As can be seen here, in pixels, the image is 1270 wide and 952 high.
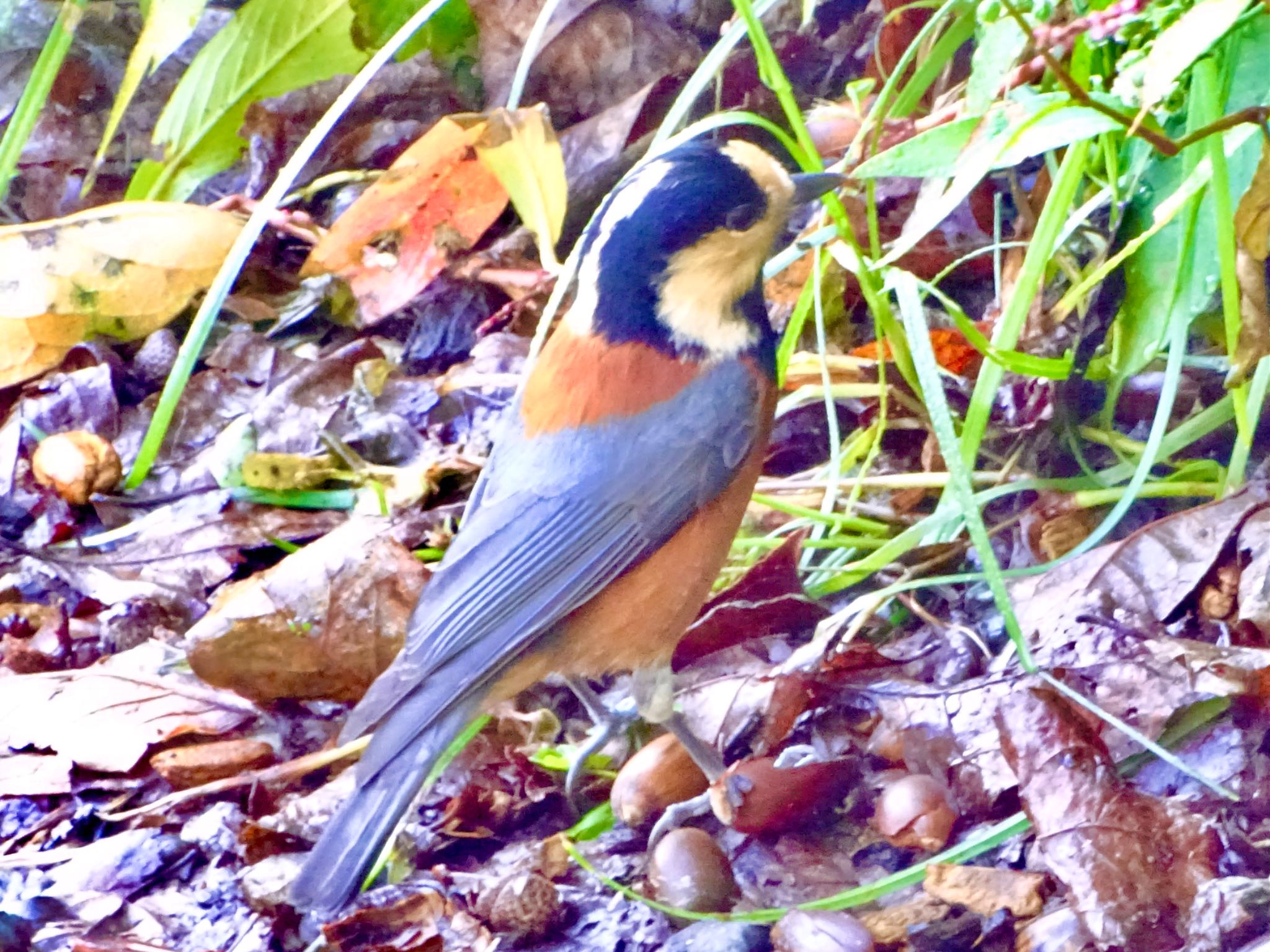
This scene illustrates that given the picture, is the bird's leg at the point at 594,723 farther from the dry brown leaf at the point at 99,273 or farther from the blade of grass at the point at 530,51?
the dry brown leaf at the point at 99,273

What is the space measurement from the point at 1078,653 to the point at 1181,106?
71 centimetres

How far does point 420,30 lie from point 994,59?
1.81 meters

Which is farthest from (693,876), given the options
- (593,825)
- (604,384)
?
(604,384)

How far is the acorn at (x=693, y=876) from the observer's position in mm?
1494

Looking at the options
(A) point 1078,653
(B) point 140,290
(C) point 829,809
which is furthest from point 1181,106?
(B) point 140,290

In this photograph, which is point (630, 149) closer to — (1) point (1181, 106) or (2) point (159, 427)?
(2) point (159, 427)

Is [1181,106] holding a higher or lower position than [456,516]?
higher

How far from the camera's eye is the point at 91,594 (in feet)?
7.66

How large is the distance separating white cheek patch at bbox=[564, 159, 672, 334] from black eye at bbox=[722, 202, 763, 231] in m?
0.11

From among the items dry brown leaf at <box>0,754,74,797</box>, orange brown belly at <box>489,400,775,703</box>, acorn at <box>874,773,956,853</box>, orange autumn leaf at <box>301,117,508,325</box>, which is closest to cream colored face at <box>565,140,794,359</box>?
orange brown belly at <box>489,400,775,703</box>

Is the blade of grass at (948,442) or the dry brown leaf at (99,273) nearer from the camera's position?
the blade of grass at (948,442)

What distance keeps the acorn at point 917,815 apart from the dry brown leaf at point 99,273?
2041mm

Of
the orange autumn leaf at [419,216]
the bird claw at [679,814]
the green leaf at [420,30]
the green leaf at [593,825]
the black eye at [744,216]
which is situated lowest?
the green leaf at [593,825]

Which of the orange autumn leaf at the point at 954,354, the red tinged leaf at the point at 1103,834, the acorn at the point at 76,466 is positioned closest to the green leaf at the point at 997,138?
the orange autumn leaf at the point at 954,354
